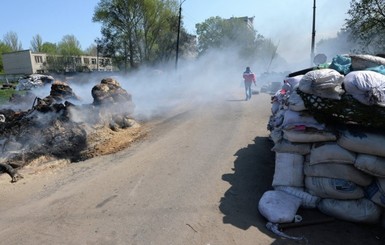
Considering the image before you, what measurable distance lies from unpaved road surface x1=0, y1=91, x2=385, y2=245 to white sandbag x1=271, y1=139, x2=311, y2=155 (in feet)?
2.35

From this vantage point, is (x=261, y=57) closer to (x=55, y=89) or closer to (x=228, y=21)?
(x=228, y=21)

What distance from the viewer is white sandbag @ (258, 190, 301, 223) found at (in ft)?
11.6

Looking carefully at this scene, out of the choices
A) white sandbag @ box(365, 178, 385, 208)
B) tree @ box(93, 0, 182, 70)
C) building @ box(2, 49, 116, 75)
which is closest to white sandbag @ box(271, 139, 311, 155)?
white sandbag @ box(365, 178, 385, 208)

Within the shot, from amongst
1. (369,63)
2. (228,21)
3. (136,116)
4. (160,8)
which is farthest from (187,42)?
(369,63)

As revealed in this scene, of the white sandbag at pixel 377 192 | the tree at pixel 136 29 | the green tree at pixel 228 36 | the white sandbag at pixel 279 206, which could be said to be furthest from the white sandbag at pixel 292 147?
the green tree at pixel 228 36

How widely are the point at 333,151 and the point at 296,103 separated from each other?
827mm

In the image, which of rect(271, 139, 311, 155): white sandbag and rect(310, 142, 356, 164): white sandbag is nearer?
rect(310, 142, 356, 164): white sandbag

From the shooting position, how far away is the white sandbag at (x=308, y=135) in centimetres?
384

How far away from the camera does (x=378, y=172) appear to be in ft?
11.2

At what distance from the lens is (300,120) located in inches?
162

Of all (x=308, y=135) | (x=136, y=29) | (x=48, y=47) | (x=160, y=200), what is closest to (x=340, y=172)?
(x=308, y=135)

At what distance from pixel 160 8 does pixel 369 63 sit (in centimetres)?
3395

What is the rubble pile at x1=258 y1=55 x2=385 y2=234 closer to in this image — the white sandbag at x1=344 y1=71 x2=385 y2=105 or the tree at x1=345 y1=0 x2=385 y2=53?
the white sandbag at x1=344 y1=71 x2=385 y2=105

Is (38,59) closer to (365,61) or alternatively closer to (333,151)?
(365,61)
